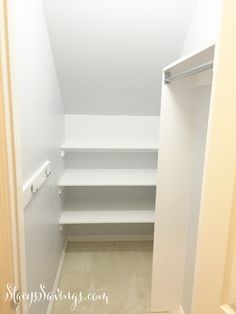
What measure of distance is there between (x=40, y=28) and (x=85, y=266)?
207 centimetres

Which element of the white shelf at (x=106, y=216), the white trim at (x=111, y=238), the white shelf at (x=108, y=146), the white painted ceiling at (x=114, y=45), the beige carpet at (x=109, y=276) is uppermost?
the white painted ceiling at (x=114, y=45)

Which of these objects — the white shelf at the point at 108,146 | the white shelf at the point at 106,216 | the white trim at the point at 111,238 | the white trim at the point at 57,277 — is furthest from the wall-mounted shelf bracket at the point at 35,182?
the white trim at the point at 111,238

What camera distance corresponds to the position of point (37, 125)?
1502 millimetres

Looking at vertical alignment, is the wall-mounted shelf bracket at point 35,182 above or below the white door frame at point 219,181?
below

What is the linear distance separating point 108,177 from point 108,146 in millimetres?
324

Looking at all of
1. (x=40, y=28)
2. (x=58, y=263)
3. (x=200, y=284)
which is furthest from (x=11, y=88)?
(x=58, y=263)

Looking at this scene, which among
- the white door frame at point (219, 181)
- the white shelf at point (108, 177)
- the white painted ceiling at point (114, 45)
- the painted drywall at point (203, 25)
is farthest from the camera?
the white shelf at point (108, 177)

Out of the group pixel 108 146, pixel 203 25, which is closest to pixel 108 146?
pixel 108 146

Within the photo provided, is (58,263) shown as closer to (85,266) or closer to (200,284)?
(85,266)

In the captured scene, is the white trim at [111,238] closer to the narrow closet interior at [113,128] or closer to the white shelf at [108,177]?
the narrow closet interior at [113,128]

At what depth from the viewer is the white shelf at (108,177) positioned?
2422 mm

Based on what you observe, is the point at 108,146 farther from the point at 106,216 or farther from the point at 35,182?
the point at 35,182

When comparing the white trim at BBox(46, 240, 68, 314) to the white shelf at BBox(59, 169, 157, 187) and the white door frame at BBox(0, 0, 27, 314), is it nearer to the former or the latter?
the white shelf at BBox(59, 169, 157, 187)

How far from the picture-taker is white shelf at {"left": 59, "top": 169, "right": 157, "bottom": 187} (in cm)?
242
